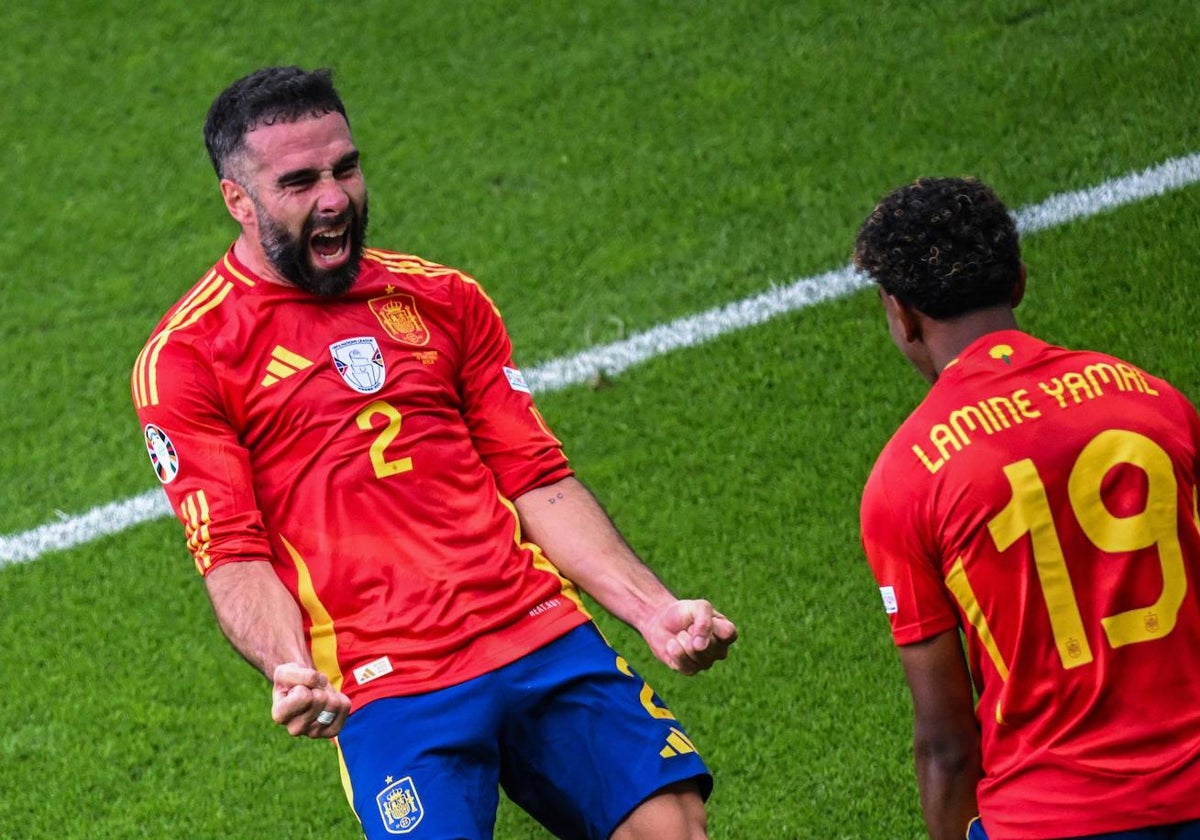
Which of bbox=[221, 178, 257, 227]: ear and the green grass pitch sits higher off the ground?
bbox=[221, 178, 257, 227]: ear

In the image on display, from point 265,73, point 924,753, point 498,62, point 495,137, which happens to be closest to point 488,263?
point 495,137

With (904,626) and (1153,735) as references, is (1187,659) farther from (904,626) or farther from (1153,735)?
(904,626)

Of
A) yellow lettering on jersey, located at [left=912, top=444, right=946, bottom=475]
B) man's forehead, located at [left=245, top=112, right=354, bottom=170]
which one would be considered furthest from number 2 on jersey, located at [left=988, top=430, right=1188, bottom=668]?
man's forehead, located at [left=245, top=112, right=354, bottom=170]

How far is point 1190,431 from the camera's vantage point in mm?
3236

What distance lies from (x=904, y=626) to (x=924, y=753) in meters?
0.26

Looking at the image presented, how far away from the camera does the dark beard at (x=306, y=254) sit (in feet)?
13.4

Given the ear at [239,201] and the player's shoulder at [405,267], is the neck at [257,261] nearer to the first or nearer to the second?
the ear at [239,201]

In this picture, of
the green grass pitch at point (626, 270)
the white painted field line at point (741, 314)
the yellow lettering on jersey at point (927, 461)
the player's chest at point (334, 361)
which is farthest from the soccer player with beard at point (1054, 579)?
the white painted field line at point (741, 314)

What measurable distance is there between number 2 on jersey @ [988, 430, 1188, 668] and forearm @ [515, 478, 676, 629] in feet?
3.31

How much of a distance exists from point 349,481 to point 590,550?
0.57 meters

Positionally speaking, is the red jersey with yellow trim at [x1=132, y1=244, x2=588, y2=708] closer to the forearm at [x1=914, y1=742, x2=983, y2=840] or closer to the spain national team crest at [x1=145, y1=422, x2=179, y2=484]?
the spain national team crest at [x1=145, y1=422, x2=179, y2=484]

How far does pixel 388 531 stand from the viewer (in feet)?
13.1

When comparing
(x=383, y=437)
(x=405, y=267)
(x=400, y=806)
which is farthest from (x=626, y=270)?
(x=400, y=806)

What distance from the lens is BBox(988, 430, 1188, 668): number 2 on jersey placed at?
124 inches
